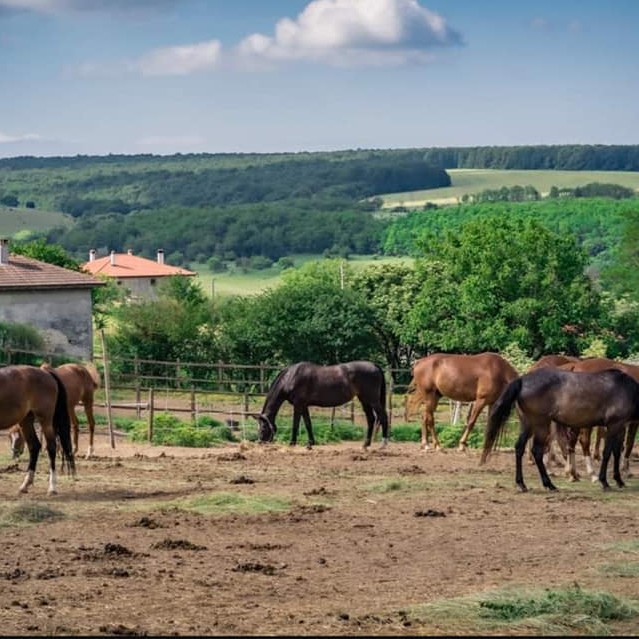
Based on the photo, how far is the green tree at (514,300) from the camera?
58.3m

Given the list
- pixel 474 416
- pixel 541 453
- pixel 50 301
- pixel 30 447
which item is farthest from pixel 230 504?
pixel 50 301

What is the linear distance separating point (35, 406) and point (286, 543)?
4.33 metres

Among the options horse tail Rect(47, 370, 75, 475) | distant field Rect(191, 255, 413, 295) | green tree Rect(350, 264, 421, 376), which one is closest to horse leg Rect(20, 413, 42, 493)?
horse tail Rect(47, 370, 75, 475)

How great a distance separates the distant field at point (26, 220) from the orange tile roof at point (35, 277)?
345 ft

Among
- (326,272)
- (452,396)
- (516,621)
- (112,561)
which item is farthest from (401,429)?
(326,272)

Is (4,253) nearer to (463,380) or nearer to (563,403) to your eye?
(463,380)

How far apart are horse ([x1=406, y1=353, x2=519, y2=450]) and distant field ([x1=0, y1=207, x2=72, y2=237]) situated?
444 ft

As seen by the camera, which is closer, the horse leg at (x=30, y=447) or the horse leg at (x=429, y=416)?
the horse leg at (x=30, y=447)

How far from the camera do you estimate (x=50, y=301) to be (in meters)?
48.5

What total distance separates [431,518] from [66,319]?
35.7 metres

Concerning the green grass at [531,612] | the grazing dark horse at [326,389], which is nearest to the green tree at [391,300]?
the grazing dark horse at [326,389]

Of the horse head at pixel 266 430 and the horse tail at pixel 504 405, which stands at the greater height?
the horse tail at pixel 504 405

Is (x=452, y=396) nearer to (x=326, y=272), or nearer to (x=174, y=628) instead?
(x=174, y=628)

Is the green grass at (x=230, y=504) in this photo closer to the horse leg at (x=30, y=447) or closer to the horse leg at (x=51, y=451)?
the horse leg at (x=51, y=451)
